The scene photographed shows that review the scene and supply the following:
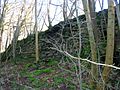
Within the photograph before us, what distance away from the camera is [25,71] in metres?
9.91

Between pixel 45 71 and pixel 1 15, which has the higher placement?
pixel 1 15

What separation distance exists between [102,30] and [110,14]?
4309 millimetres

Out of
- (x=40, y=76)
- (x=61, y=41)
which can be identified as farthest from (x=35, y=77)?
(x=61, y=41)

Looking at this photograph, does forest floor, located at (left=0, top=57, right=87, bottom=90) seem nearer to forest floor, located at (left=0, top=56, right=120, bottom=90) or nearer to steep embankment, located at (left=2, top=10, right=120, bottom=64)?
forest floor, located at (left=0, top=56, right=120, bottom=90)

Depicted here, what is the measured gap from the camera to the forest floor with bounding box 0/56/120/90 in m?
7.71

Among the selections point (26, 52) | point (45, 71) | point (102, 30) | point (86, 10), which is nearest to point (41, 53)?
point (26, 52)

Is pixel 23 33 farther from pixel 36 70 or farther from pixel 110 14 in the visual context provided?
pixel 110 14

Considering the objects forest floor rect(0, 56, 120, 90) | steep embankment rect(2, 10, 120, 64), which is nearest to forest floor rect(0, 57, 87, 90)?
forest floor rect(0, 56, 120, 90)

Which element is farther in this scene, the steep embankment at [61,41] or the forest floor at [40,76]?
the steep embankment at [61,41]

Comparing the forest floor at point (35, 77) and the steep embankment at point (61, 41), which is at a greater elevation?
the steep embankment at point (61, 41)

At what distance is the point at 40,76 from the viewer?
29.4ft

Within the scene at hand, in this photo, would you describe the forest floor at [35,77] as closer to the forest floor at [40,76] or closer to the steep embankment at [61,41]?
the forest floor at [40,76]

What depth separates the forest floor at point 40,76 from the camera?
771 cm

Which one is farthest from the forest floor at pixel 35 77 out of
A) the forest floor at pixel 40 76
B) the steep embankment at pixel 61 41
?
the steep embankment at pixel 61 41
